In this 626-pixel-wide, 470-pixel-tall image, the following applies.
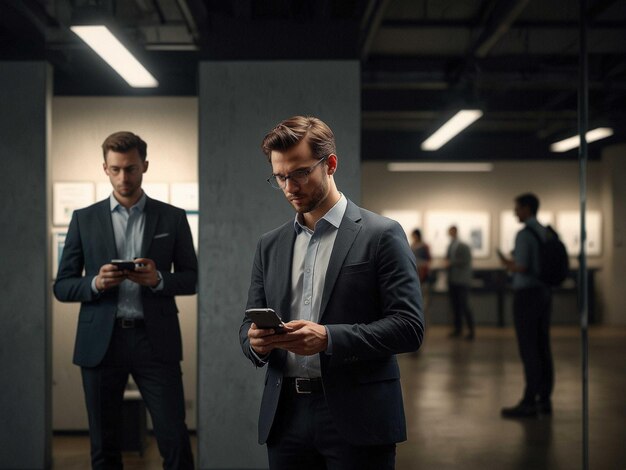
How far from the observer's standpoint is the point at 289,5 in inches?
185

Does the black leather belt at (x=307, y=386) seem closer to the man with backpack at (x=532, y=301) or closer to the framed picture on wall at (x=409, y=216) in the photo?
the man with backpack at (x=532, y=301)

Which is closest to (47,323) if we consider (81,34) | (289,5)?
(81,34)

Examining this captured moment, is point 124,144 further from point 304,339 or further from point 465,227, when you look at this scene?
point 465,227

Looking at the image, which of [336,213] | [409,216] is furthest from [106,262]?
[409,216]

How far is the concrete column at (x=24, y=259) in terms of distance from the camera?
15.3 feet

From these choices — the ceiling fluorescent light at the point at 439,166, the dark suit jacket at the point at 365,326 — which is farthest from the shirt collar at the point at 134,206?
the ceiling fluorescent light at the point at 439,166

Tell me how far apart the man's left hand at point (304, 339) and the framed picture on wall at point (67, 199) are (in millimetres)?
2831

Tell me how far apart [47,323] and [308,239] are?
299cm

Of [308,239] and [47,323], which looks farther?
[47,323]

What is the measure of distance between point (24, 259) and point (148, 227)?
1301 millimetres

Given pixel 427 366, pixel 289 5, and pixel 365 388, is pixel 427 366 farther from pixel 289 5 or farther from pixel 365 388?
pixel 365 388

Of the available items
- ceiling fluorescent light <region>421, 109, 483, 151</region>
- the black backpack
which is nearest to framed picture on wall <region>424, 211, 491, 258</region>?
ceiling fluorescent light <region>421, 109, 483, 151</region>

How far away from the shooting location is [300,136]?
2162mm

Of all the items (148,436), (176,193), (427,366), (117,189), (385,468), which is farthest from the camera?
(427,366)
